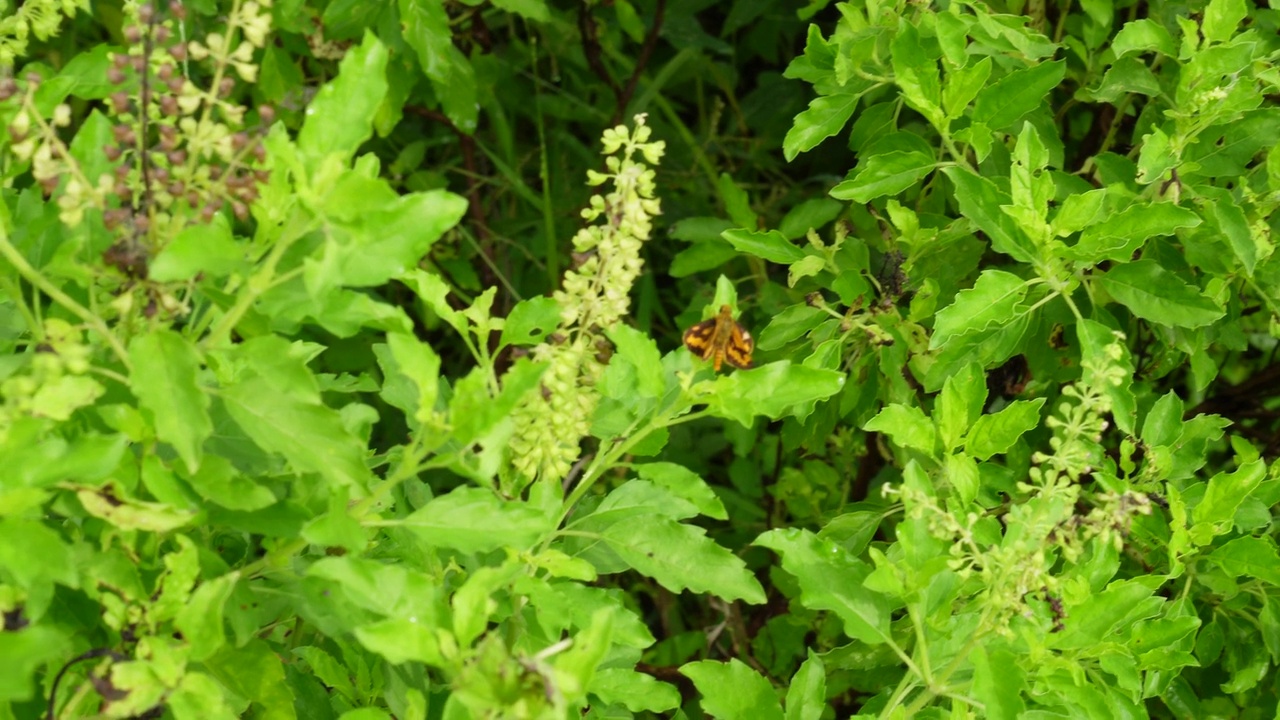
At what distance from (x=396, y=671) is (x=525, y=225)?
1974 mm

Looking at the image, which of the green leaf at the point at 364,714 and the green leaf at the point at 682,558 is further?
the green leaf at the point at 682,558

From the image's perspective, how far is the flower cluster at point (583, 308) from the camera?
48.2 inches

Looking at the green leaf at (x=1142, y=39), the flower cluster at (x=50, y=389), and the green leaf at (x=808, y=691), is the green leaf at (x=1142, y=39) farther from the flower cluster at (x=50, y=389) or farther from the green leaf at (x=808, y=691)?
the flower cluster at (x=50, y=389)

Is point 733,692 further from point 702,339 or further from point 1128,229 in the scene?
point 1128,229

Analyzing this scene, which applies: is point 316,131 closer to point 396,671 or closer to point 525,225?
point 396,671

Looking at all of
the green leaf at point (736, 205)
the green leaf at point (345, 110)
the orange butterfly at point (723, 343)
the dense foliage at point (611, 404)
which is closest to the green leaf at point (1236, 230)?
the dense foliage at point (611, 404)

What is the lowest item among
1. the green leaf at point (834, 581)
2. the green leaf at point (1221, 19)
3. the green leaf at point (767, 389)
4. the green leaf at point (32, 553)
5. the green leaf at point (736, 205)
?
the green leaf at point (834, 581)

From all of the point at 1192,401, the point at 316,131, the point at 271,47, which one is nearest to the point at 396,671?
the point at 316,131

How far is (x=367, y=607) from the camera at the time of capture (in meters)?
1.07

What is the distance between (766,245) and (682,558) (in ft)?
2.34

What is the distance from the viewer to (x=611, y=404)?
140 centimetres

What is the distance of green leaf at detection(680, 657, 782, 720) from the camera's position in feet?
4.61

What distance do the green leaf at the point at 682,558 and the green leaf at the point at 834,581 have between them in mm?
63

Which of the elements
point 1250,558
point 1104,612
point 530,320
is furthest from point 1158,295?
point 530,320
